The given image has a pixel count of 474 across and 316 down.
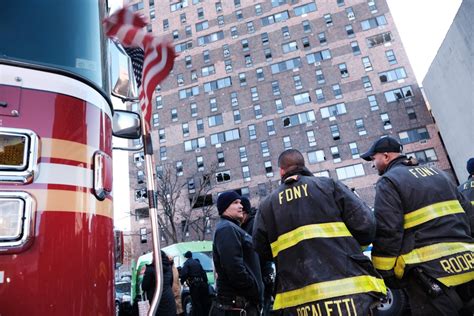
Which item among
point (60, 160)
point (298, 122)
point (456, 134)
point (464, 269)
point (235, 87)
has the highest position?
point (235, 87)

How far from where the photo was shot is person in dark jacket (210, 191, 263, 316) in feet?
12.2

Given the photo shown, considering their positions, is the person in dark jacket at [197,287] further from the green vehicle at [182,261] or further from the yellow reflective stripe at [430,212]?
the yellow reflective stripe at [430,212]

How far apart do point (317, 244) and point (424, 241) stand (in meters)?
1.07

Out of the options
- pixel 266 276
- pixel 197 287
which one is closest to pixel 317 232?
pixel 266 276

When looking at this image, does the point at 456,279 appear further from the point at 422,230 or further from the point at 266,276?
the point at 266,276

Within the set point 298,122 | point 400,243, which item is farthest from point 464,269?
point 298,122

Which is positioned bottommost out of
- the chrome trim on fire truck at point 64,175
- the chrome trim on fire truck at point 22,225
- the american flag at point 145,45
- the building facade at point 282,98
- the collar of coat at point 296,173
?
the chrome trim on fire truck at point 22,225

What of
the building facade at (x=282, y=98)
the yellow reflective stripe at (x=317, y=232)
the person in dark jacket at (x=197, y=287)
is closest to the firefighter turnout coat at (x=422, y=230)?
the yellow reflective stripe at (x=317, y=232)

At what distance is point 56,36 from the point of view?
2.23 metres

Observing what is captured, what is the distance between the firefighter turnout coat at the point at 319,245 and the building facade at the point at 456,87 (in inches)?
564

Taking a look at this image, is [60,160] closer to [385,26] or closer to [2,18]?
[2,18]

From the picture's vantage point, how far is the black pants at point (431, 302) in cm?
280

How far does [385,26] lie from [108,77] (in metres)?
45.8

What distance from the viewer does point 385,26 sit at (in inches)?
1646
